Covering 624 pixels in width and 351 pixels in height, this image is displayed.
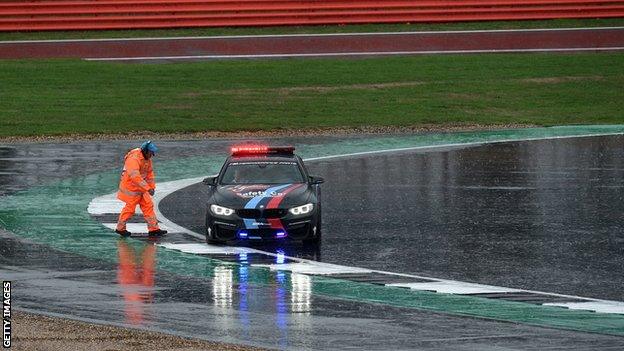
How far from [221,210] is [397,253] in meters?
2.72

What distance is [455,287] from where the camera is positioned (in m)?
17.1

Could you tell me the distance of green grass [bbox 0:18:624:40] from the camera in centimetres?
5292

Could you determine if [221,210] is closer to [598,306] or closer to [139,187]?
[139,187]

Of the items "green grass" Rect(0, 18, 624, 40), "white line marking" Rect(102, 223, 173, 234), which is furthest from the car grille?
"green grass" Rect(0, 18, 624, 40)

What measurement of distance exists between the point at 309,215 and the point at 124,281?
12.5 feet

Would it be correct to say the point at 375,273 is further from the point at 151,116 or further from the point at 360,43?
the point at 360,43

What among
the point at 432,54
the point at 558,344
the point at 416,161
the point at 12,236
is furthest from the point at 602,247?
the point at 432,54

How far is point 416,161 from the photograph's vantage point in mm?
31547

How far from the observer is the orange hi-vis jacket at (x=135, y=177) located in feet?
69.6

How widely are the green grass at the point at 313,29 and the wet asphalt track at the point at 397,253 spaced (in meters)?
20.0

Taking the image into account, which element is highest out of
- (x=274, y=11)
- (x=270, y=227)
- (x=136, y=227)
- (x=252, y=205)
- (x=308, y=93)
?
(x=274, y=11)

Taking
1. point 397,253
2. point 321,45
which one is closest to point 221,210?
point 397,253

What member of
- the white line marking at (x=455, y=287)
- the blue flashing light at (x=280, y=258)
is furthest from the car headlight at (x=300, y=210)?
A: the white line marking at (x=455, y=287)

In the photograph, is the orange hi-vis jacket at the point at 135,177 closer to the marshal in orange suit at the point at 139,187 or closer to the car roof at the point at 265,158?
the marshal in orange suit at the point at 139,187
